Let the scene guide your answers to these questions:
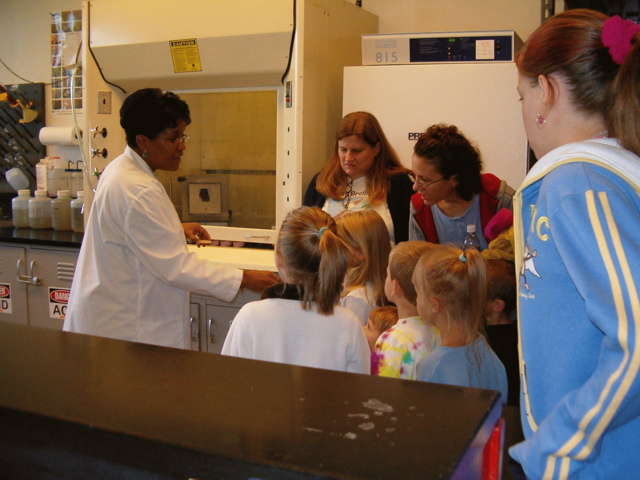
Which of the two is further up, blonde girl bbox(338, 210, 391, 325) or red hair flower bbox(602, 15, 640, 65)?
red hair flower bbox(602, 15, 640, 65)

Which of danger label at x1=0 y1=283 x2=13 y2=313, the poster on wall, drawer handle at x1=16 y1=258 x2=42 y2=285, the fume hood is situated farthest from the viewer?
the poster on wall

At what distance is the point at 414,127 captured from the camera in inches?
102

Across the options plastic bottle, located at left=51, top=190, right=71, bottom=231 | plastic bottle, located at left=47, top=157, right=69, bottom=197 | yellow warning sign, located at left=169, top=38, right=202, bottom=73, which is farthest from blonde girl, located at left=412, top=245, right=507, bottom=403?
plastic bottle, located at left=47, top=157, right=69, bottom=197

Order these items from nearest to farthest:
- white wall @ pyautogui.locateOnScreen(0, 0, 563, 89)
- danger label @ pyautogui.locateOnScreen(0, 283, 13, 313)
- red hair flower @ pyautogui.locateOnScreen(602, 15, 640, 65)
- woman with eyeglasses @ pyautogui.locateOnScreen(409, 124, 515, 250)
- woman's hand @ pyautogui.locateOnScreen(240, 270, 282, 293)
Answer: red hair flower @ pyautogui.locateOnScreen(602, 15, 640, 65) → woman's hand @ pyautogui.locateOnScreen(240, 270, 282, 293) → woman with eyeglasses @ pyautogui.locateOnScreen(409, 124, 515, 250) → white wall @ pyautogui.locateOnScreen(0, 0, 563, 89) → danger label @ pyautogui.locateOnScreen(0, 283, 13, 313)

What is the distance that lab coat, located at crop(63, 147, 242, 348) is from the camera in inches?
72.0

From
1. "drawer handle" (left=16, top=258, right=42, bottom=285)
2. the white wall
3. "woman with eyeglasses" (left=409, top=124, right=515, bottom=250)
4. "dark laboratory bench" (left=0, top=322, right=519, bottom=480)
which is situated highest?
the white wall

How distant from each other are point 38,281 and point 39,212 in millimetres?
636

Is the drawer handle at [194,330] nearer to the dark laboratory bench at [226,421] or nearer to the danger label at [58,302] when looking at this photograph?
the danger label at [58,302]

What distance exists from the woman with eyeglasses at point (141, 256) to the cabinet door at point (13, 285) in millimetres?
1417

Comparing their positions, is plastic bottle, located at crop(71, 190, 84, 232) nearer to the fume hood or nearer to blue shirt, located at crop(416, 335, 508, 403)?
the fume hood

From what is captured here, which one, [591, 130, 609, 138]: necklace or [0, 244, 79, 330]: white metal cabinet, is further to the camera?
[0, 244, 79, 330]: white metal cabinet

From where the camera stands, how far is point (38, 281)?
122 inches

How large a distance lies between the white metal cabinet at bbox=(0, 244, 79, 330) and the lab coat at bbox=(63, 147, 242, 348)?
1182 millimetres

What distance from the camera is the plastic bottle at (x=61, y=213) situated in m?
3.53
